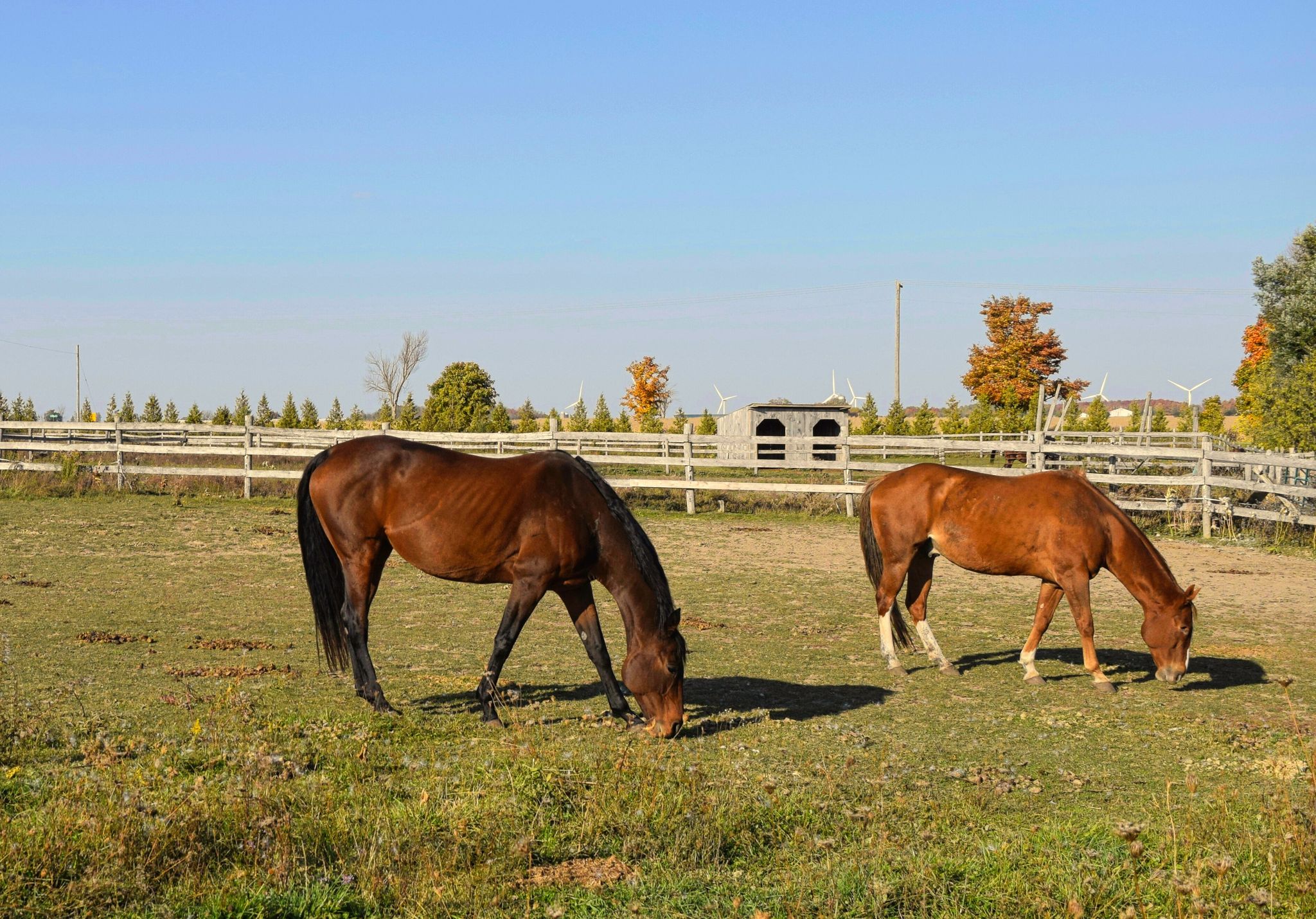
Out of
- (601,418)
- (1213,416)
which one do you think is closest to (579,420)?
(601,418)

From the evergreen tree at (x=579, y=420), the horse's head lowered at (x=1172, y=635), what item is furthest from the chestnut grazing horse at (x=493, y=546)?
the evergreen tree at (x=579, y=420)

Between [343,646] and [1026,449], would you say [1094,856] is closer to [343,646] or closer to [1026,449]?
[343,646]

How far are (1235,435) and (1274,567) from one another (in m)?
30.9

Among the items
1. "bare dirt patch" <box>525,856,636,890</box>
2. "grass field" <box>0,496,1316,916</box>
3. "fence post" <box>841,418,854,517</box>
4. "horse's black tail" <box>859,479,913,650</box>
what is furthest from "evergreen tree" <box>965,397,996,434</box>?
"bare dirt patch" <box>525,856,636,890</box>

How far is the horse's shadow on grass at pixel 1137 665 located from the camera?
8.41 meters

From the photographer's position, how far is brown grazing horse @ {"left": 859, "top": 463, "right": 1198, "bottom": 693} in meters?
8.06

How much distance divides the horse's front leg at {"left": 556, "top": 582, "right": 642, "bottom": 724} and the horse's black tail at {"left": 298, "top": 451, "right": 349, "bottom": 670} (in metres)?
1.56

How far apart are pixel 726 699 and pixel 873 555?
231cm

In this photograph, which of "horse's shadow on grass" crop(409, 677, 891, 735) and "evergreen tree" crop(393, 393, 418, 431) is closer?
"horse's shadow on grass" crop(409, 677, 891, 735)

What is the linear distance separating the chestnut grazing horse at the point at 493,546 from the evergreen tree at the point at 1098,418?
42052 millimetres

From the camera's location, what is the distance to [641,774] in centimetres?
509

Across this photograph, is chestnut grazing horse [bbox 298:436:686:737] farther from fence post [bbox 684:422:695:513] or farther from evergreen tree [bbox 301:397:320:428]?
evergreen tree [bbox 301:397:320:428]

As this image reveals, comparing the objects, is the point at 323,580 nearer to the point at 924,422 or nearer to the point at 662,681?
the point at 662,681

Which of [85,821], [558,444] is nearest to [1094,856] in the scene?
[85,821]
